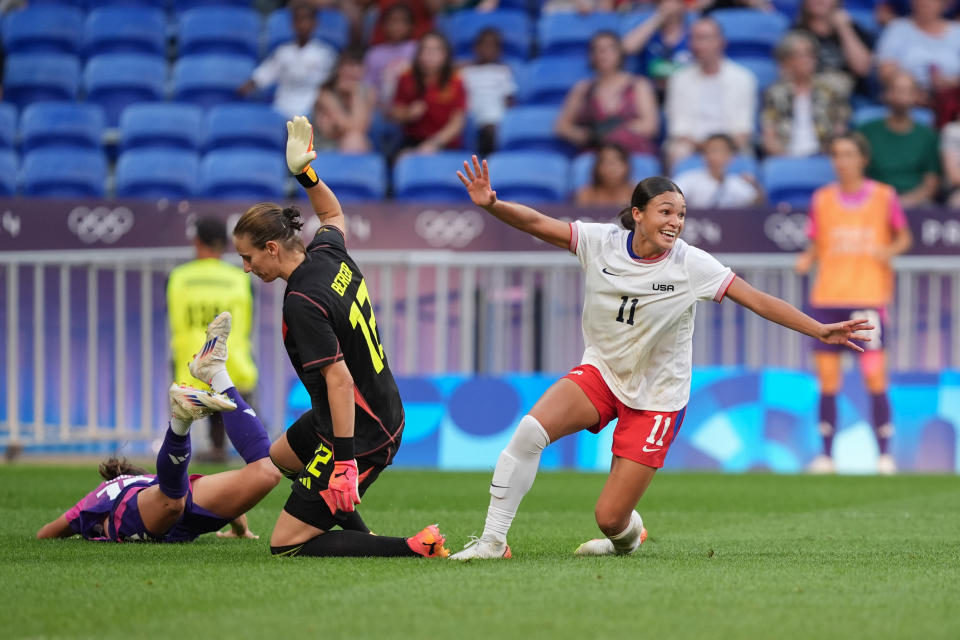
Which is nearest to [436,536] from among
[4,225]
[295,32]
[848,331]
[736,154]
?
[848,331]

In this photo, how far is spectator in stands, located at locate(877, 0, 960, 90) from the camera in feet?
44.4

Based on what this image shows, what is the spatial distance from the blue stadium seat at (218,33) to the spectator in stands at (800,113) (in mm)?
5795

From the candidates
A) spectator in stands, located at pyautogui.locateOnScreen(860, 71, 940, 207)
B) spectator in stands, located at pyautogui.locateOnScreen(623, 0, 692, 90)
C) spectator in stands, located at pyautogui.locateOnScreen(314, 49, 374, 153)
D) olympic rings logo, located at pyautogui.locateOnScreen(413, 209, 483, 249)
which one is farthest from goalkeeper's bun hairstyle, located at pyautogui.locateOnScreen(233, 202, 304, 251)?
spectator in stands, located at pyautogui.locateOnScreen(623, 0, 692, 90)

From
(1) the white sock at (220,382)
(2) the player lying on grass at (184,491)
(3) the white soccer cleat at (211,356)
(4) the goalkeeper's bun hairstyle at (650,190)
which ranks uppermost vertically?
(4) the goalkeeper's bun hairstyle at (650,190)

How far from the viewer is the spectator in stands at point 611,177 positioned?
1172 centimetres

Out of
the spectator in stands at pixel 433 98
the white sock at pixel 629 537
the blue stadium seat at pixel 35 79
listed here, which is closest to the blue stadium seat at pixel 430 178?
the spectator in stands at pixel 433 98

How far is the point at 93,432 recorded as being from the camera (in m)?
11.0

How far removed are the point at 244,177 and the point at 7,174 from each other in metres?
2.30

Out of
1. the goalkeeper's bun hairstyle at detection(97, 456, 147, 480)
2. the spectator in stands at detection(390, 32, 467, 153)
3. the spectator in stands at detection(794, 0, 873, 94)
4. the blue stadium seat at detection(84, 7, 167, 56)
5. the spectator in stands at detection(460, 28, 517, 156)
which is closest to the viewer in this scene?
the goalkeeper's bun hairstyle at detection(97, 456, 147, 480)

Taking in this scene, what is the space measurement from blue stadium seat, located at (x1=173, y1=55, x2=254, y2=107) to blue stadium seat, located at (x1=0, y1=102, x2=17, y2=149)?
5.73 feet

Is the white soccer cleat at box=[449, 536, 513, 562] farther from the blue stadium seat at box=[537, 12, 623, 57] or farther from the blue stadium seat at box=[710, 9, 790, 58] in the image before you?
the blue stadium seat at box=[710, 9, 790, 58]

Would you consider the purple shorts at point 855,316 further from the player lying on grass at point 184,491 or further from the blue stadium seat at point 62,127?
the blue stadium seat at point 62,127

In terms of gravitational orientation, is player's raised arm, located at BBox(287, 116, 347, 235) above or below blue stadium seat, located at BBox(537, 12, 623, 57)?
below

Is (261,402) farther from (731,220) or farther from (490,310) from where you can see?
(731,220)
